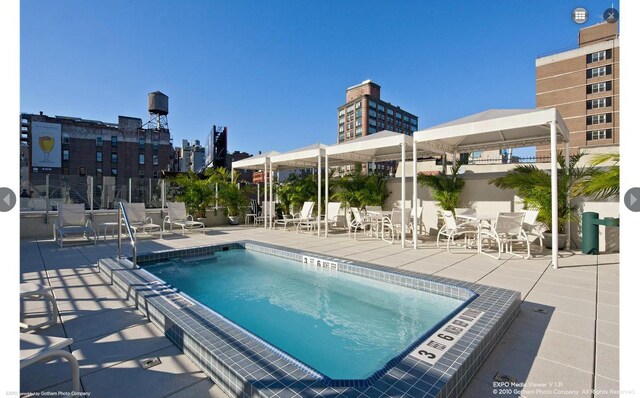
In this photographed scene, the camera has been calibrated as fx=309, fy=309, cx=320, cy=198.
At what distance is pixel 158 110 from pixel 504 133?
53110mm

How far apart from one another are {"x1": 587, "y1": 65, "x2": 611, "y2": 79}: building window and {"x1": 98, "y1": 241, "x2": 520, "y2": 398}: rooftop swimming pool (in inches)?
2010

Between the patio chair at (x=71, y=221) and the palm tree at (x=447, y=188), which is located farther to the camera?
the palm tree at (x=447, y=188)

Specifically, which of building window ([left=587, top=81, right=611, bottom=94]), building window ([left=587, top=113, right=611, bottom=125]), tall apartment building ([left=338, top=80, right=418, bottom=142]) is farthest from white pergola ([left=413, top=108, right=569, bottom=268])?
tall apartment building ([left=338, top=80, right=418, bottom=142])

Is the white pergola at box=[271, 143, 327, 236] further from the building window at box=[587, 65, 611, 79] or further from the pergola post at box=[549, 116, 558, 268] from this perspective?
the building window at box=[587, 65, 611, 79]

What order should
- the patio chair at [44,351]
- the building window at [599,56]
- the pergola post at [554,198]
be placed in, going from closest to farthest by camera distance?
the patio chair at [44,351] < the pergola post at [554,198] < the building window at [599,56]

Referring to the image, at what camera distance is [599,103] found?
39000mm

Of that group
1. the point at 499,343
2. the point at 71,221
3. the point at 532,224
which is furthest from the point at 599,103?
the point at 71,221

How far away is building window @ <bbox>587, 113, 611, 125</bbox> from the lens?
3816 cm

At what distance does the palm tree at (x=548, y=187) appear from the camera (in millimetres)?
6828

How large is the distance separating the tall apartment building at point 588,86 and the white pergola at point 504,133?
119ft

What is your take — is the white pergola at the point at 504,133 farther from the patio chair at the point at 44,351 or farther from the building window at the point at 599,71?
the building window at the point at 599,71

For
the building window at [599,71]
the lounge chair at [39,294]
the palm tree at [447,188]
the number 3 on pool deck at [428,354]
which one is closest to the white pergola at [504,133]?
the palm tree at [447,188]

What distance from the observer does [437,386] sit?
1863mm

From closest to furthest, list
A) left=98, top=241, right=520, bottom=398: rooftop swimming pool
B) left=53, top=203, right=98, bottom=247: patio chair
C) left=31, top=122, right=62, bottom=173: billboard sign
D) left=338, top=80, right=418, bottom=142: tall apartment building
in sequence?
1. left=98, top=241, right=520, bottom=398: rooftop swimming pool
2. left=53, top=203, right=98, bottom=247: patio chair
3. left=31, top=122, right=62, bottom=173: billboard sign
4. left=338, top=80, right=418, bottom=142: tall apartment building
